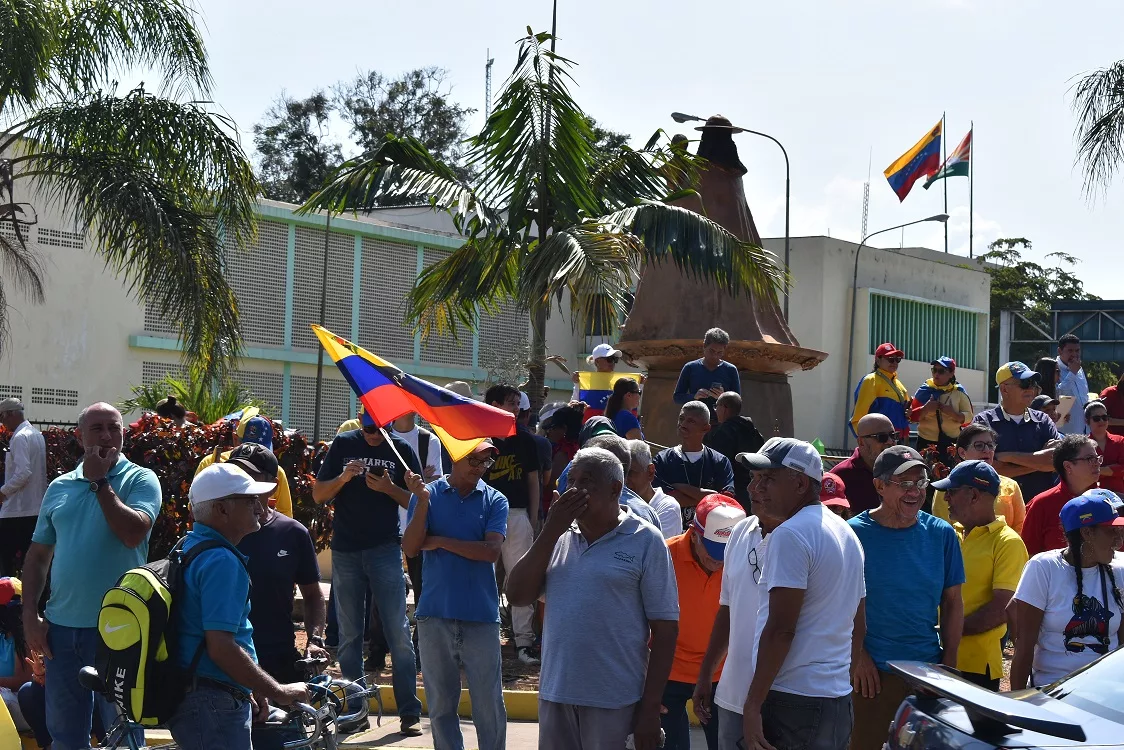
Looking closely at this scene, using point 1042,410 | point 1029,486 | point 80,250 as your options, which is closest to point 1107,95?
point 1042,410

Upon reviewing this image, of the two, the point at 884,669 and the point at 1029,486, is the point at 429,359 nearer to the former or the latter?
the point at 1029,486

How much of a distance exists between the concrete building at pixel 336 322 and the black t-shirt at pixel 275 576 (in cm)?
1919

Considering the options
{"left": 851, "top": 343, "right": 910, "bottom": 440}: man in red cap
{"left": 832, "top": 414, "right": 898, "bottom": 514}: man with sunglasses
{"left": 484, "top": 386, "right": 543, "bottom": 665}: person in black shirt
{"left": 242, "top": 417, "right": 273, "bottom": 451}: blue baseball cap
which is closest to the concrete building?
{"left": 242, "top": 417, "right": 273, "bottom": 451}: blue baseball cap

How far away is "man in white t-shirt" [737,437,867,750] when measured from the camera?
4.99 metres

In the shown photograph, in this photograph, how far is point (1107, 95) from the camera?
670 inches

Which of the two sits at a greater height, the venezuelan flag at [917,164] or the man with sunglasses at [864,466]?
the venezuelan flag at [917,164]

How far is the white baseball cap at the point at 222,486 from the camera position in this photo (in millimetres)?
5020

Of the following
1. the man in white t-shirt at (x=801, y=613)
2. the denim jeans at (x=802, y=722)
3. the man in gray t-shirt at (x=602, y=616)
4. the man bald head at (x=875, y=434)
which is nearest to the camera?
the man in white t-shirt at (x=801, y=613)

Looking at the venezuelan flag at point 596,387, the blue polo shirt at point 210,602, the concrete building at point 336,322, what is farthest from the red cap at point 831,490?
the concrete building at point 336,322

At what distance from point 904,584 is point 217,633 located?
9.74 feet

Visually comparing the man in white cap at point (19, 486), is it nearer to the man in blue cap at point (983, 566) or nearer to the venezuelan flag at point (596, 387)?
the venezuelan flag at point (596, 387)

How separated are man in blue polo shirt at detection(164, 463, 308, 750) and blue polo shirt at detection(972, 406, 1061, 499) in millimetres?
6652

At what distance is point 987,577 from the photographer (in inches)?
258

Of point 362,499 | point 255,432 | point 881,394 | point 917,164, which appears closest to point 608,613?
point 362,499
